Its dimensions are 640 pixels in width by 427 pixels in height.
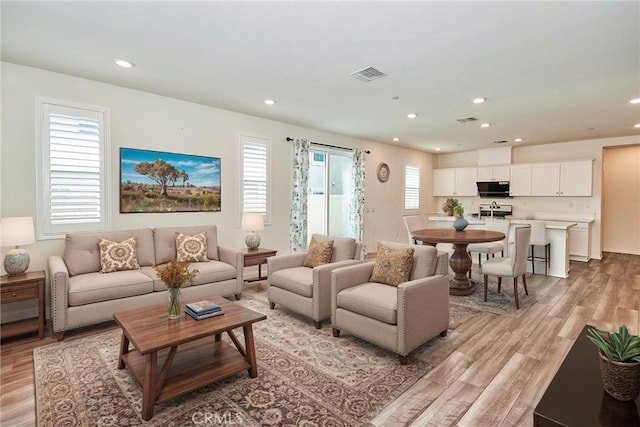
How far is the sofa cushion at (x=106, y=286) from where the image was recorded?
3121 mm

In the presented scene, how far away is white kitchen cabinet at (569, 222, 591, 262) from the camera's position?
6934mm

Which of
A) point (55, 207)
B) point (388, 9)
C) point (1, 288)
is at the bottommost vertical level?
point (1, 288)

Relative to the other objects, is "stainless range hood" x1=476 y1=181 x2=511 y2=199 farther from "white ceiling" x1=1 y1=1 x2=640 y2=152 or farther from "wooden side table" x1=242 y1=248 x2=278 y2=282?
"wooden side table" x1=242 y1=248 x2=278 y2=282

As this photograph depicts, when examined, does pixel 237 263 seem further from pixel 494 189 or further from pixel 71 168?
pixel 494 189

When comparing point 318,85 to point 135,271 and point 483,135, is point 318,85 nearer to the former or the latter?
point 135,271

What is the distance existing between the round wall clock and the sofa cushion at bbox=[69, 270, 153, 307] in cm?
574

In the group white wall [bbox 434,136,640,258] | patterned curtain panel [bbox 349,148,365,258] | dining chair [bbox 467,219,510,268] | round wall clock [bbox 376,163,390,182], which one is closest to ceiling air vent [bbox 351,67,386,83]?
dining chair [bbox 467,219,510,268]

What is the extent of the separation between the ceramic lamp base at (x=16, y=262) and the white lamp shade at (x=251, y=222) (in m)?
2.46

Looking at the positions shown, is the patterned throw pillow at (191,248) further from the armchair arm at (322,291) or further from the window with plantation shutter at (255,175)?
the armchair arm at (322,291)

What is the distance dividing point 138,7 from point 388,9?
1831mm

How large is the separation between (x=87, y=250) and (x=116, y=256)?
310 millimetres

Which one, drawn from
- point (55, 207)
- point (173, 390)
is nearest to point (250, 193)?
point (55, 207)

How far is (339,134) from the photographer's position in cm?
689

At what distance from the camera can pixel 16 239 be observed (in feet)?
10.2
